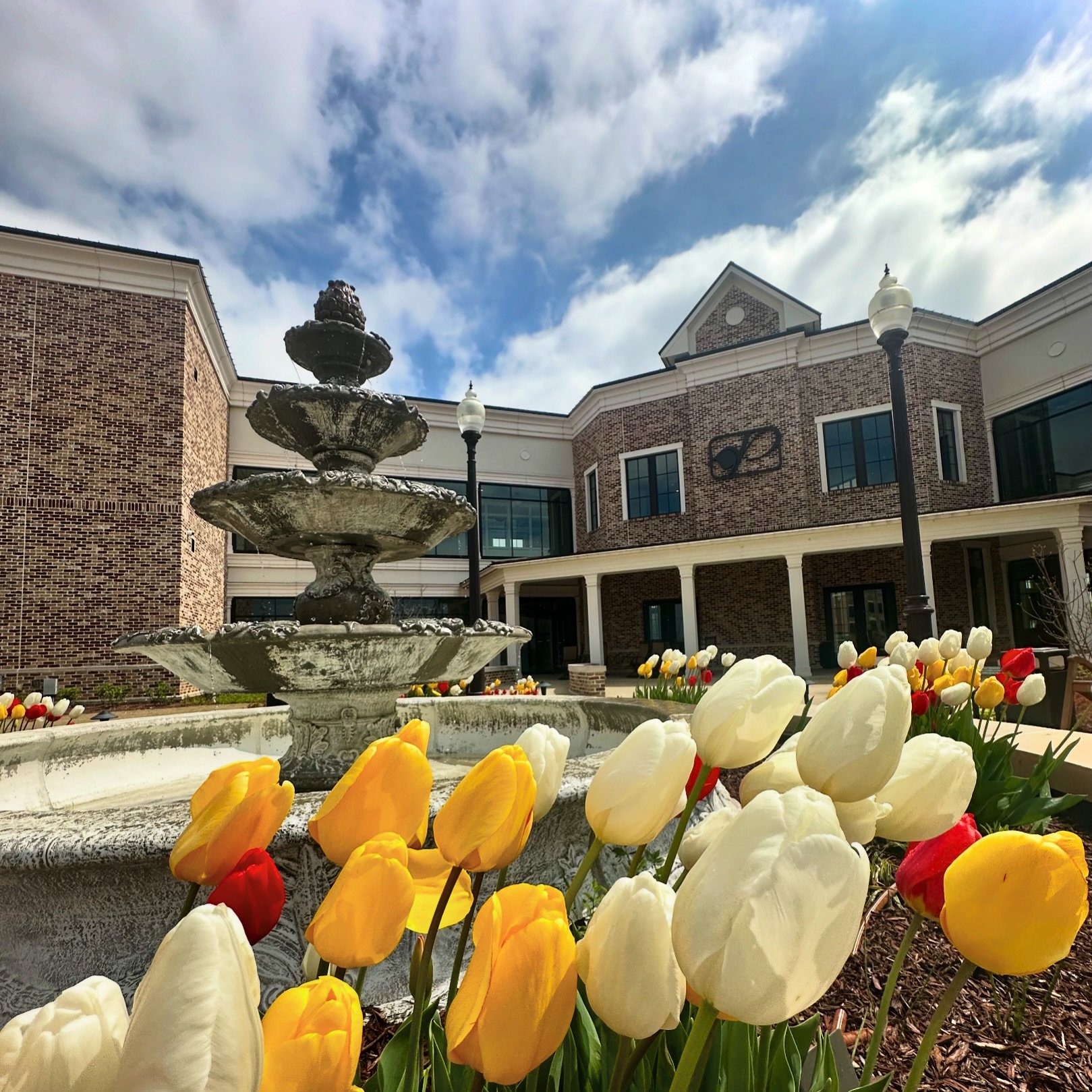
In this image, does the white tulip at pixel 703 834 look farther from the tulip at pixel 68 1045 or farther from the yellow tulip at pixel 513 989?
the tulip at pixel 68 1045

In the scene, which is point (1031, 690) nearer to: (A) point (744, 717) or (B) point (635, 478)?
(A) point (744, 717)

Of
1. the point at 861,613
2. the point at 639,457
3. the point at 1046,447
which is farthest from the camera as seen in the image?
the point at 639,457

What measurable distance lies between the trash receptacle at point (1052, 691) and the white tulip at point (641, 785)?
7.76 m

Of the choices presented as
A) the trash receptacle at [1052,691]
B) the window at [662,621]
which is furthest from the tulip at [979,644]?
the window at [662,621]

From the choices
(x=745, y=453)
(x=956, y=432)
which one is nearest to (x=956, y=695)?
(x=745, y=453)

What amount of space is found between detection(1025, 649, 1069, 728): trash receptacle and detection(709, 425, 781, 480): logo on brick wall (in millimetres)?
13493

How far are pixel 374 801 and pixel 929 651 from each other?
3385 mm

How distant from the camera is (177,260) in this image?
615 inches

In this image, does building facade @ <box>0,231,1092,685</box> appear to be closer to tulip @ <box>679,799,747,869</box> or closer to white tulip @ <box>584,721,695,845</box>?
tulip @ <box>679,799,747,869</box>

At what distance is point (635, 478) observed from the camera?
75.1 feet

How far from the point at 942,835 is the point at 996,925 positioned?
21 centimetres

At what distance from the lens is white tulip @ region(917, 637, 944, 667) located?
3.33 meters

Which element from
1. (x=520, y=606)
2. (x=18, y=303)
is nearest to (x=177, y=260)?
(x=18, y=303)

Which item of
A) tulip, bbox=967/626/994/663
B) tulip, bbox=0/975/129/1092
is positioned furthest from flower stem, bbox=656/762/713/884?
tulip, bbox=967/626/994/663
